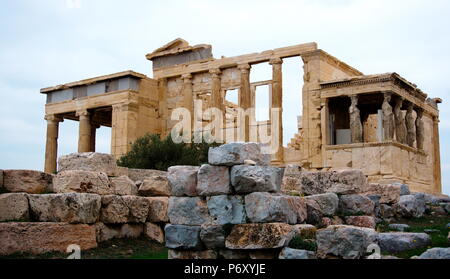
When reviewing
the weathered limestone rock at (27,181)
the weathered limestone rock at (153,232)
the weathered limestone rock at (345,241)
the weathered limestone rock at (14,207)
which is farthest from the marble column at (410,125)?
the weathered limestone rock at (345,241)

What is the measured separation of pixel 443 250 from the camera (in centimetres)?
646

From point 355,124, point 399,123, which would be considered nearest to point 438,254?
point 355,124

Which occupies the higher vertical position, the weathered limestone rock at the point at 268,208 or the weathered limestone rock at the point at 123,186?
the weathered limestone rock at the point at 123,186

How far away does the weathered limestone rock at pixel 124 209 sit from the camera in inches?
424

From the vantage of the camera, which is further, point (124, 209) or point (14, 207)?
point (124, 209)

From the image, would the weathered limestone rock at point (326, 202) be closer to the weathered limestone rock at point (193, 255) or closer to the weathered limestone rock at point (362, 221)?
the weathered limestone rock at point (362, 221)

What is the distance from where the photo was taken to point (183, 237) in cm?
866

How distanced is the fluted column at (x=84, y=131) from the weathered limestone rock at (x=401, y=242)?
2244cm

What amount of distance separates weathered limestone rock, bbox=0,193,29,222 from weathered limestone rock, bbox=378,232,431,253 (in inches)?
222

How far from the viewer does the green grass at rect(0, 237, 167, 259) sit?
9469 mm

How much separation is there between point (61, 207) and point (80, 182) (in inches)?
28.5

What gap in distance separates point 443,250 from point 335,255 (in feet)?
4.16

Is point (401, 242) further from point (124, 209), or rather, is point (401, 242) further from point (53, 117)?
point (53, 117)

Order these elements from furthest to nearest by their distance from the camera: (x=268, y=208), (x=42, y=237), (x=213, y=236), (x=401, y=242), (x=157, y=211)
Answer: (x=157, y=211)
(x=42, y=237)
(x=213, y=236)
(x=268, y=208)
(x=401, y=242)
